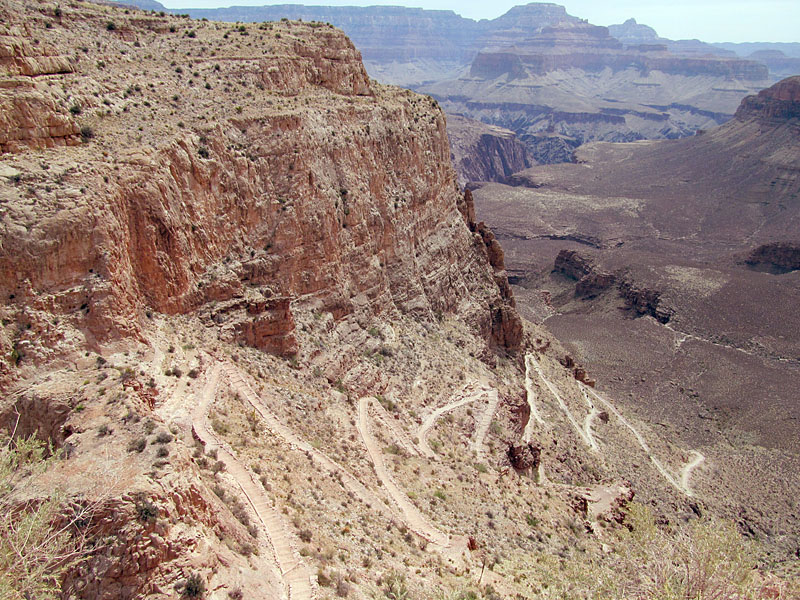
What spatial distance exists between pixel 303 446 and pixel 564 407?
84.5 ft

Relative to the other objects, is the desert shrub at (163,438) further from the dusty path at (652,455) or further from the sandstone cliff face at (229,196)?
the dusty path at (652,455)

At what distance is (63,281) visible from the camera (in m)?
19.4

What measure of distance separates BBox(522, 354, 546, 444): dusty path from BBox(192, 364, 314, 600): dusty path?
791 inches

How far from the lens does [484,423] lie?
107 ft

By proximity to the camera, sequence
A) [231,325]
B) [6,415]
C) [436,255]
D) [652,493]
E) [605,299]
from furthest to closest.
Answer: [605,299]
[436,255]
[652,493]
[231,325]
[6,415]

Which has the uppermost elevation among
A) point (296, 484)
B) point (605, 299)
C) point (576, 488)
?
point (296, 484)

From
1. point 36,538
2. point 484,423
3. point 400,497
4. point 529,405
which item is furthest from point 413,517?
point 529,405

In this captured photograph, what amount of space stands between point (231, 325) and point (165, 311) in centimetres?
290

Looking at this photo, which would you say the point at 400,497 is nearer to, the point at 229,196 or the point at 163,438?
the point at 163,438

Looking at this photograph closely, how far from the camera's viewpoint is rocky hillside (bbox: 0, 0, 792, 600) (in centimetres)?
1468

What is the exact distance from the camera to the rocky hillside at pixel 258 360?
48.2 feet

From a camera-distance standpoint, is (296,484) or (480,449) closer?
(296,484)

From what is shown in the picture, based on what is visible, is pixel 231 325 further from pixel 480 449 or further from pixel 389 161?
pixel 389 161

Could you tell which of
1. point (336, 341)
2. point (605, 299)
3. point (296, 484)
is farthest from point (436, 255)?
point (605, 299)
